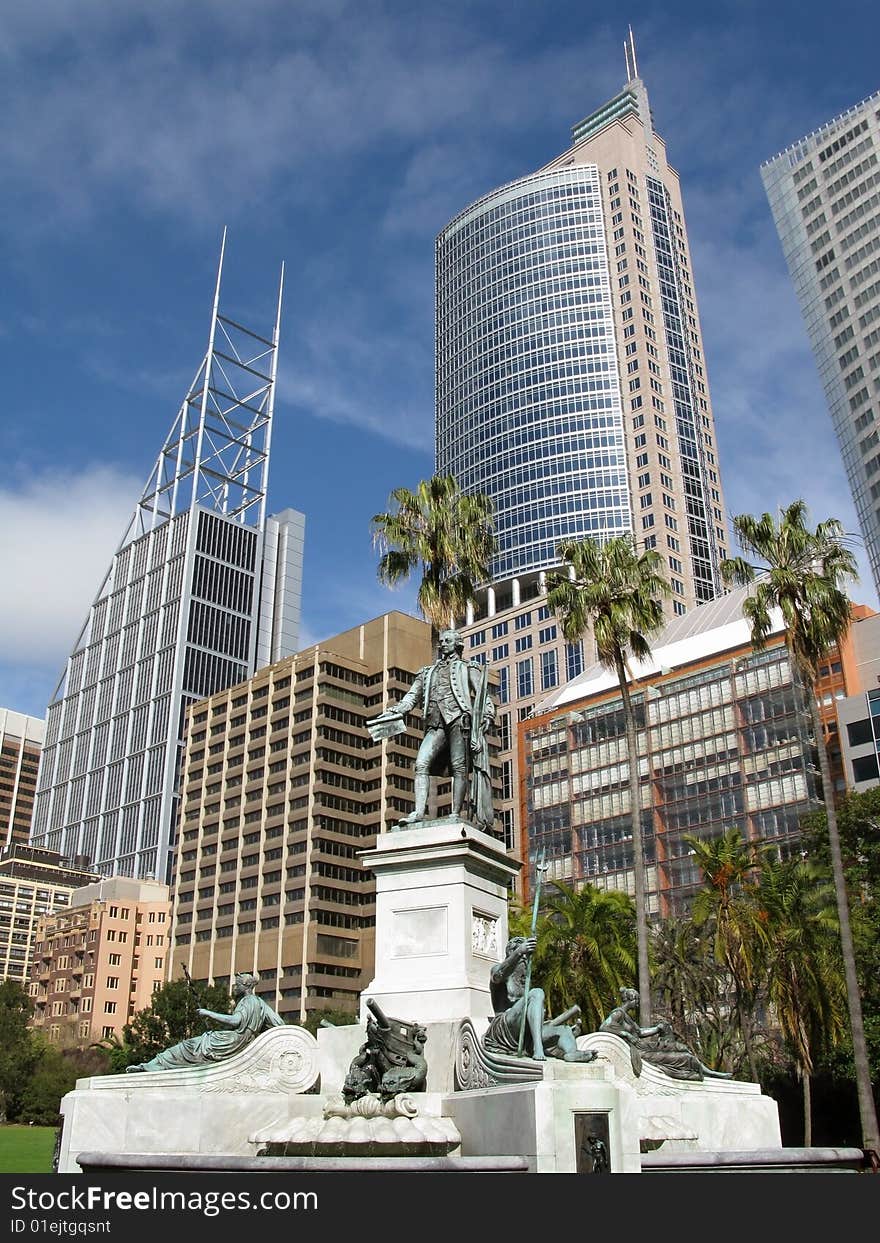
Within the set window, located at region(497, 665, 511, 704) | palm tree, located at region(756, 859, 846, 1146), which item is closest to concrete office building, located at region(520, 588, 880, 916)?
window, located at region(497, 665, 511, 704)

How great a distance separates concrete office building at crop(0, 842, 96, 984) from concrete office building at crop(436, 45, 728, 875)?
73.0 meters

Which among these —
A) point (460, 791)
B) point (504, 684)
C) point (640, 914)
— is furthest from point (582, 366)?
point (460, 791)

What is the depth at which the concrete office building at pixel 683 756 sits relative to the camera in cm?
8931

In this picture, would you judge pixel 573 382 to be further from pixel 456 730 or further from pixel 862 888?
pixel 456 730

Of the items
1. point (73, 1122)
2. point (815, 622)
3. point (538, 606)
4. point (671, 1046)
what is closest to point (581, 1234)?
point (73, 1122)

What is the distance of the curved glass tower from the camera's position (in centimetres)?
16112

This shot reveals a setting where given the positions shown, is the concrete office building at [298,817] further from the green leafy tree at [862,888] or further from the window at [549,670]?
the green leafy tree at [862,888]

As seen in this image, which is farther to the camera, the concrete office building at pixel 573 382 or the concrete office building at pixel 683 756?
the concrete office building at pixel 573 382

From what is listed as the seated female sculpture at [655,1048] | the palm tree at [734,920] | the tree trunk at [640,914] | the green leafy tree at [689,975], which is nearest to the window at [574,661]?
the green leafy tree at [689,975]

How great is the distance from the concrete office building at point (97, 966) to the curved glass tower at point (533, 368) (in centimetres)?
7201

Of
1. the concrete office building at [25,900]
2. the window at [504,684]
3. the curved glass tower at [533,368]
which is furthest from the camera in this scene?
the curved glass tower at [533,368]

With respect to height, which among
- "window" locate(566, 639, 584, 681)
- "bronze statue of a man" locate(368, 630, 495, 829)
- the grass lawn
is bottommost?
the grass lawn

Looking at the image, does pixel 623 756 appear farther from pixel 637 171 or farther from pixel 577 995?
pixel 637 171

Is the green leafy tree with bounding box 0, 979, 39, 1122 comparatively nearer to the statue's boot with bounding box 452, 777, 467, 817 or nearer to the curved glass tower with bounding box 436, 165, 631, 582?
the statue's boot with bounding box 452, 777, 467, 817
